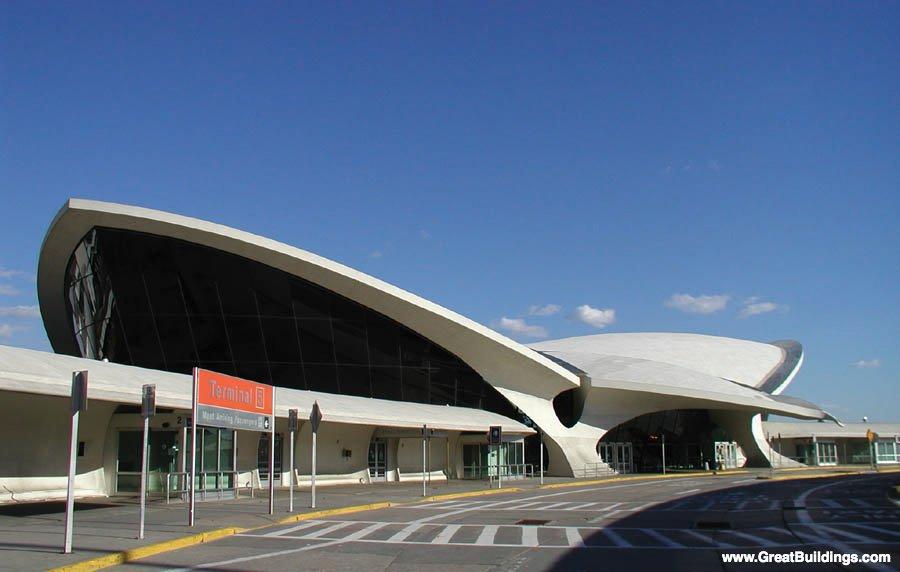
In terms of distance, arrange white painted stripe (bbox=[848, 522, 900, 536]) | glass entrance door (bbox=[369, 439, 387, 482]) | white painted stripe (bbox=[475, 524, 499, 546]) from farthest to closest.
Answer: glass entrance door (bbox=[369, 439, 387, 482]) < white painted stripe (bbox=[848, 522, 900, 536]) < white painted stripe (bbox=[475, 524, 499, 546])

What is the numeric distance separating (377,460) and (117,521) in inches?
803

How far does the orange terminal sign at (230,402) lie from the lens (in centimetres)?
1814

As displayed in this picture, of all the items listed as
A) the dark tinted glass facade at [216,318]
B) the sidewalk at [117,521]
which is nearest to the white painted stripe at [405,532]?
the sidewalk at [117,521]

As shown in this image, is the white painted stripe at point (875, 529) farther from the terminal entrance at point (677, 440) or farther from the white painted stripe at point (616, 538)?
the terminal entrance at point (677, 440)

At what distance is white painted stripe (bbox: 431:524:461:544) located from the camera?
49.3 feet

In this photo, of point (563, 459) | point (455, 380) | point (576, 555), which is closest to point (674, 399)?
point (563, 459)

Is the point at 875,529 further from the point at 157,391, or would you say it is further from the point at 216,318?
the point at 216,318

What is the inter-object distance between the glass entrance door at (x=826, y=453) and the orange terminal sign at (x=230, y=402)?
222ft

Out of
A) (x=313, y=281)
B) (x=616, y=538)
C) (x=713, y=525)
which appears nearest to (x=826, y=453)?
(x=313, y=281)

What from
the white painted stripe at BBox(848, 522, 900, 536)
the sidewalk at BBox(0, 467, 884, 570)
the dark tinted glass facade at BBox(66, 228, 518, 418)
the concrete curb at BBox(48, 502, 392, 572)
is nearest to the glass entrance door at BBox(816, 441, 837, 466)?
the dark tinted glass facade at BBox(66, 228, 518, 418)

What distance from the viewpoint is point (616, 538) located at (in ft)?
50.7

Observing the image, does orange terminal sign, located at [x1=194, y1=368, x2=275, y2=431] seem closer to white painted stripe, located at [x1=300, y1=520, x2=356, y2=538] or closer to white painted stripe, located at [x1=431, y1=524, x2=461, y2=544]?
white painted stripe, located at [x1=300, y1=520, x2=356, y2=538]

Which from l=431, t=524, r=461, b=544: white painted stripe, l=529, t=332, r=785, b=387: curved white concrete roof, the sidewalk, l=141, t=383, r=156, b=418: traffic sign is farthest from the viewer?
l=529, t=332, r=785, b=387: curved white concrete roof

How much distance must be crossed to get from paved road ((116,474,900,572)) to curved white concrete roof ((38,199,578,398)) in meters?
14.0
